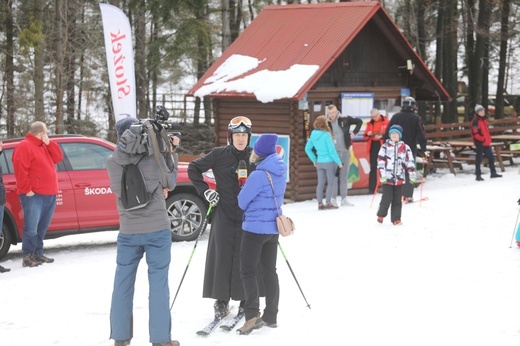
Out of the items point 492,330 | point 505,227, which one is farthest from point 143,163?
point 505,227

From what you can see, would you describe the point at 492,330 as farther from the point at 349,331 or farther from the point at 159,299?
the point at 159,299

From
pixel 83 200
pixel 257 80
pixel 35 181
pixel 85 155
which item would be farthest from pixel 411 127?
pixel 35 181

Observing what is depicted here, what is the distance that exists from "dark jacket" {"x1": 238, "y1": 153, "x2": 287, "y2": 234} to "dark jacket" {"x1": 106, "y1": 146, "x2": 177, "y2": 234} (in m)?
0.78

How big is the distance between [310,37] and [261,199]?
11.5 m

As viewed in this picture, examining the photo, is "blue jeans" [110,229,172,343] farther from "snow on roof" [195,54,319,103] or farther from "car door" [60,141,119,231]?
"snow on roof" [195,54,319,103]

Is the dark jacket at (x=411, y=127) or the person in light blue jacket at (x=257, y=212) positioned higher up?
the dark jacket at (x=411, y=127)

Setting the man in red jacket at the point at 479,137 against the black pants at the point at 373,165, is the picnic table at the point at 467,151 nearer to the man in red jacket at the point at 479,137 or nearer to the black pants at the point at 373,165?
the man in red jacket at the point at 479,137

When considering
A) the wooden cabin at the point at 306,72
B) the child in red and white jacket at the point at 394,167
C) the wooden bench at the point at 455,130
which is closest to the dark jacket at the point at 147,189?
the child in red and white jacket at the point at 394,167

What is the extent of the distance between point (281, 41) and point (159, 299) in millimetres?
12583

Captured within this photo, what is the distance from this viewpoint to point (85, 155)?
39.0 ft

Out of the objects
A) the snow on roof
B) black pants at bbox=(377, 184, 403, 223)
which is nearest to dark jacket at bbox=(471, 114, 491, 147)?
the snow on roof

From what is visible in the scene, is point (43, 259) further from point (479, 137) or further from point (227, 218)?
point (479, 137)

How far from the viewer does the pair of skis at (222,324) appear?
7184mm

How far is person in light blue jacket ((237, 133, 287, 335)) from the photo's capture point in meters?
7.08
